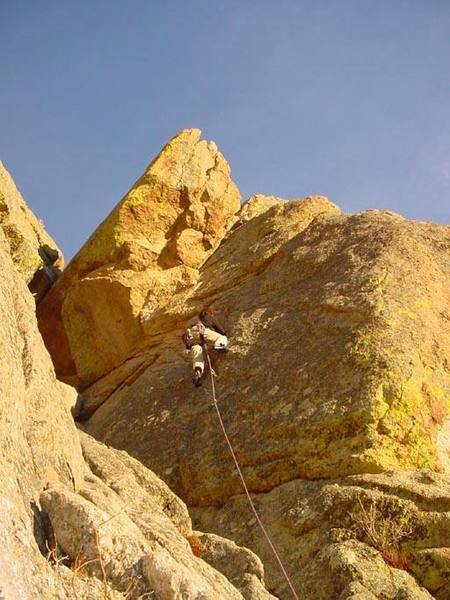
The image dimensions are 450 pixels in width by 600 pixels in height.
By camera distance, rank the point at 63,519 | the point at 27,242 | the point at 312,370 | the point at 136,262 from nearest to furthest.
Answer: the point at 63,519, the point at 312,370, the point at 27,242, the point at 136,262

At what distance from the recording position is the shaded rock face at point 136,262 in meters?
23.4

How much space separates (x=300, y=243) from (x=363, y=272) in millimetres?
3234

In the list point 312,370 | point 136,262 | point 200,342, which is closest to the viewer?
point 312,370

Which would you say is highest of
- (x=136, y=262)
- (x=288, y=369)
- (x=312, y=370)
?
(x=136, y=262)

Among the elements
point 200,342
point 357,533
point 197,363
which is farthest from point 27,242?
point 357,533

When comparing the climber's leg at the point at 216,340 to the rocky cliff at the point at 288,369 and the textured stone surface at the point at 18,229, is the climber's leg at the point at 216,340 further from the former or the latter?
the textured stone surface at the point at 18,229

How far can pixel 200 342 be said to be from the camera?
61.2ft

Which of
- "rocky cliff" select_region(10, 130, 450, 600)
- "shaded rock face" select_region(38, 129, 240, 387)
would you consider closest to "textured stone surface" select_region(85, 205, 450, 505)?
"rocky cliff" select_region(10, 130, 450, 600)

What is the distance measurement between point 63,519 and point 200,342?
1093 centimetres

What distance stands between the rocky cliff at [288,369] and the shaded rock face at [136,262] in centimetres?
6

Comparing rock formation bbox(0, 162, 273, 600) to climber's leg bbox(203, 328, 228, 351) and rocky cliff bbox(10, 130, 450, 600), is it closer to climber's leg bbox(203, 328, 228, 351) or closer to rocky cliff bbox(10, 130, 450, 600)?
rocky cliff bbox(10, 130, 450, 600)

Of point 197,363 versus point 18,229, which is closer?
point 197,363

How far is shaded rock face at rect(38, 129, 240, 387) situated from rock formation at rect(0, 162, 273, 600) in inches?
456

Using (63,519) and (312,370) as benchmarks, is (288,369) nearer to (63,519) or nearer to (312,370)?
(312,370)
